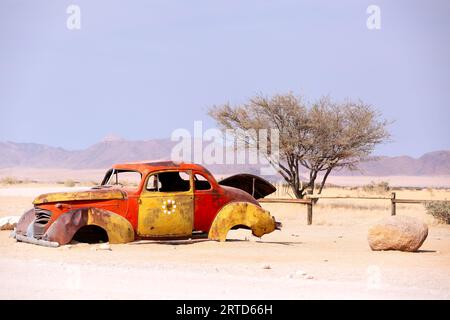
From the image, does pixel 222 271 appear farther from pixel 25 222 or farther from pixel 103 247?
pixel 25 222

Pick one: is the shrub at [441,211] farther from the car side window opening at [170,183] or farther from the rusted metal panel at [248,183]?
the car side window opening at [170,183]

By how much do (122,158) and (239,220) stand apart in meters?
142

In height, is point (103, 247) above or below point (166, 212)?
below

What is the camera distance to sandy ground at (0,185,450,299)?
8.84 meters

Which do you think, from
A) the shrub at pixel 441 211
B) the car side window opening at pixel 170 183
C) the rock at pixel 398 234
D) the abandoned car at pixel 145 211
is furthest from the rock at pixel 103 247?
the shrub at pixel 441 211

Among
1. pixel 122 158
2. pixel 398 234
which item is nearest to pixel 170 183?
pixel 398 234

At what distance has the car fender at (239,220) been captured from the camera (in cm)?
1458

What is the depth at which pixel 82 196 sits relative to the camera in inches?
539

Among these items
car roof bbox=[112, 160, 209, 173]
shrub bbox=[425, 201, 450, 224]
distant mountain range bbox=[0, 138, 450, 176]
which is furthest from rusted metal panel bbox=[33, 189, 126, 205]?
distant mountain range bbox=[0, 138, 450, 176]

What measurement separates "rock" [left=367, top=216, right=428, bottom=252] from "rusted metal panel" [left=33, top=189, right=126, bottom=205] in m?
4.60

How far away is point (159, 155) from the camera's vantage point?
16150cm

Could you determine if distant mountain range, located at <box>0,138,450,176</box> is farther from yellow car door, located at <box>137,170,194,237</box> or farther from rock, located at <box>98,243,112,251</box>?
rock, located at <box>98,243,112,251</box>

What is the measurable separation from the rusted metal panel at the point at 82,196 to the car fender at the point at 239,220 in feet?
6.13
